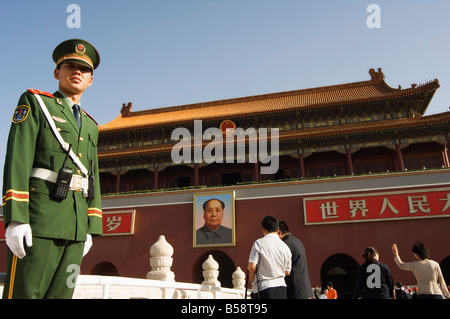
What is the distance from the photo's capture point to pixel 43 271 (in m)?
2.33

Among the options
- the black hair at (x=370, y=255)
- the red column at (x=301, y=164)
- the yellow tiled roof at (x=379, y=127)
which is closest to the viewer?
the black hair at (x=370, y=255)

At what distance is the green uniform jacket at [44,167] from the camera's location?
238 cm

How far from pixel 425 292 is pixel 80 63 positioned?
14.4ft

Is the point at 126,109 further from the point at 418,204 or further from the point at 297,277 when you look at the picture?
the point at 297,277

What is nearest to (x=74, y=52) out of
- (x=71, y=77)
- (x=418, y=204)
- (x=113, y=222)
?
(x=71, y=77)

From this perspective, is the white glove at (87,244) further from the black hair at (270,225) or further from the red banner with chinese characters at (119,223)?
the red banner with chinese characters at (119,223)

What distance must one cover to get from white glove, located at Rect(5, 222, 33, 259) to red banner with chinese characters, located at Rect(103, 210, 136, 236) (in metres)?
13.0

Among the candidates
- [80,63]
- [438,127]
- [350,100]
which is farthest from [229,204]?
[80,63]

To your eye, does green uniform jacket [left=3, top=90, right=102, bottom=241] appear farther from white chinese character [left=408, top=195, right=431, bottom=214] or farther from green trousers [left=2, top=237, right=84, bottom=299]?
white chinese character [left=408, top=195, right=431, bottom=214]

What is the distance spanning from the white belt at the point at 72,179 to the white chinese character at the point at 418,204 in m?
12.1

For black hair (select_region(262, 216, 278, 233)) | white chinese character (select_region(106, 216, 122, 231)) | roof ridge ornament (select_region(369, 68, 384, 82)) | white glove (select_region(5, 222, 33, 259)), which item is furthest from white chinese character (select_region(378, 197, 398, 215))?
white glove (select_region(5, 222, 33, 259))

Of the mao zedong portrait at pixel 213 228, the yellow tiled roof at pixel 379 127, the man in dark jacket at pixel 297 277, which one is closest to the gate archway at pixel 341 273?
the mao zedong portrait at pixel 213 228
